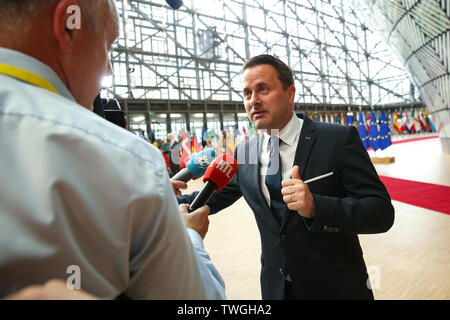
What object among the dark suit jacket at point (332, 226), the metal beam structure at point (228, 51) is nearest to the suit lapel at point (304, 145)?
the dark suit jacket at point (332, 226)

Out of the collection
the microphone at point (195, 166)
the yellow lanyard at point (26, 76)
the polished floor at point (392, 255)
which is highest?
the yellow lanyard at point (26, 76)

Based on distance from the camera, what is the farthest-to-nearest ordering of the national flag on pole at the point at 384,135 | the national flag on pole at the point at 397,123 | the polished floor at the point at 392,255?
the national flag on pole at the point at 397,123, the national flag on pole at the point at 384,135, the polished floor at the point at 392,255

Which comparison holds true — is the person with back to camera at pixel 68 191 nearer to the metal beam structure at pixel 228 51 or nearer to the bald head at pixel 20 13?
the bald head at pixel 20 13

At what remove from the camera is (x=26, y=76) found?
20.5 inches

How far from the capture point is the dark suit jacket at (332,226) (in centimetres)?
142

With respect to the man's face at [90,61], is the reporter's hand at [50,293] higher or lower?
lower

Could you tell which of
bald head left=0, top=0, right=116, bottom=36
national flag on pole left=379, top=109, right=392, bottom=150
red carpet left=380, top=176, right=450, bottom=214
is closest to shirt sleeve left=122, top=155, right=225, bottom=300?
bald head left=0, top=0, right=116, bottom=36

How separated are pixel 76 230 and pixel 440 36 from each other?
1310cm

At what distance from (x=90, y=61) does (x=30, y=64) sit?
0.14 m

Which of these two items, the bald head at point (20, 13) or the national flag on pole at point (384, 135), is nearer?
the bald head at point (20, 13)

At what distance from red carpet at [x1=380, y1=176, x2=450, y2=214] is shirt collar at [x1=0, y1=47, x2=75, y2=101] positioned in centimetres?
605

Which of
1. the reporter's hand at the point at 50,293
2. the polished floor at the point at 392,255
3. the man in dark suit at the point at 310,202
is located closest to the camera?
the reporter's hand at the point at 50,293

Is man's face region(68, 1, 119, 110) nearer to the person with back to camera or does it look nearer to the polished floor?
the person with back to camera
